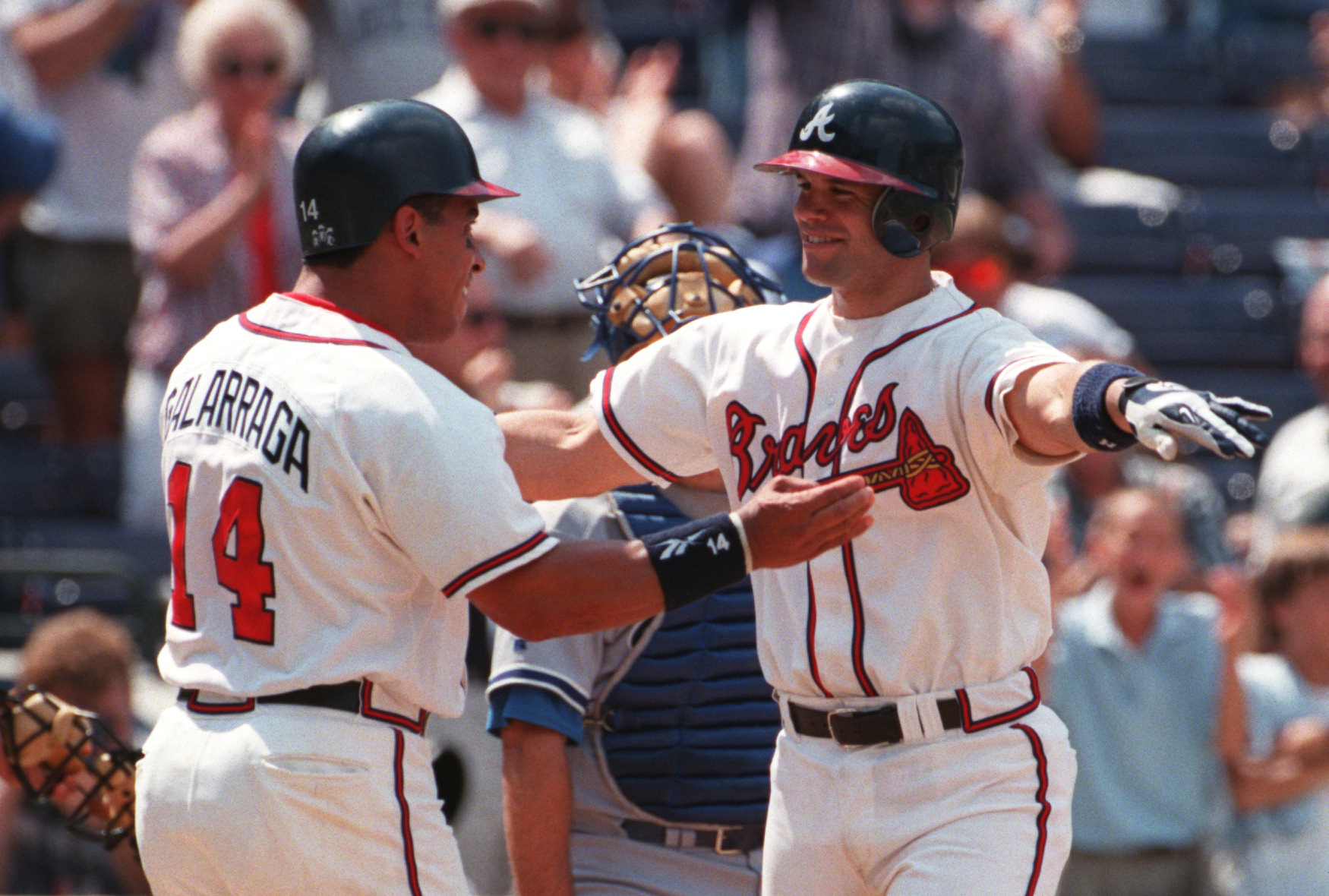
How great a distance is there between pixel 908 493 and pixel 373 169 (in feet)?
3.12

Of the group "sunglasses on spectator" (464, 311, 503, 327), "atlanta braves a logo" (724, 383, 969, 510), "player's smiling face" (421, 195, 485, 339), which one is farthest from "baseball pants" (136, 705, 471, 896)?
"sunglasses on spectator" (464, 311, 503, 327)

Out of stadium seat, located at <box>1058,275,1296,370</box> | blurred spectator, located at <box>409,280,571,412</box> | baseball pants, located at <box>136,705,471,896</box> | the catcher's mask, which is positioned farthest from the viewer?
stadium seat, located at <box>1058,275,1296,370</box>

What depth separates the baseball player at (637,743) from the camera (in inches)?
128

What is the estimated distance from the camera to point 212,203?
19.9 feet

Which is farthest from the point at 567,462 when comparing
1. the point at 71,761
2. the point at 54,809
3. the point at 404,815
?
the point at 54,809

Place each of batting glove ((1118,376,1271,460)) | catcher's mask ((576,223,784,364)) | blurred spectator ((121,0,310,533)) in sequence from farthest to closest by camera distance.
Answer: blurred spectator ((121,0,310,533)), catcher's mask ((576,223,784,364)), batting glove ((1118,376,1271,460))

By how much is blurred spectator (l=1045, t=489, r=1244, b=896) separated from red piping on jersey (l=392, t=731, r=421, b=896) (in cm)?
326

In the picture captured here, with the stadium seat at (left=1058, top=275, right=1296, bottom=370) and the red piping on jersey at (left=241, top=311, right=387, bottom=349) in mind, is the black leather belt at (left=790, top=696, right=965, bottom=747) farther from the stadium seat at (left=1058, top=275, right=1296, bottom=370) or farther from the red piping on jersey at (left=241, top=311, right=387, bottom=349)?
the stadium seat at (left=1058, top=275, right=1296, bottom=370)

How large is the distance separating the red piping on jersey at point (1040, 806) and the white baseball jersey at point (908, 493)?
109mm

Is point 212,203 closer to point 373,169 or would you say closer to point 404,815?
point 373,169

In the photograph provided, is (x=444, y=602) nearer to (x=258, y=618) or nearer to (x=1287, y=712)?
(x=258, y=618)

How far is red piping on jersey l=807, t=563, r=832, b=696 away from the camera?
297 centimetres

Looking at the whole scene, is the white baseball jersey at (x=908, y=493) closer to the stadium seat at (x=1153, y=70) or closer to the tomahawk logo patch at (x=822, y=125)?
the tomahawk logo patch at (x=822, y=125)

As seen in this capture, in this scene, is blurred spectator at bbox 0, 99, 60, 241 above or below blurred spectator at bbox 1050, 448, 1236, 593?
above
